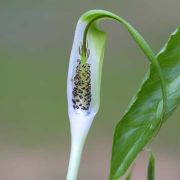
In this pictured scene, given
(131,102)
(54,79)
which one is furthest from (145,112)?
(54,79)

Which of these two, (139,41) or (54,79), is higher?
(139,41)

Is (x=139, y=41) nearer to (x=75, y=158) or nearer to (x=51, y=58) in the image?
(x=75, y=158)

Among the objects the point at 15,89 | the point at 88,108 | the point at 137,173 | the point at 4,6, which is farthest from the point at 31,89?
the point at 88,108

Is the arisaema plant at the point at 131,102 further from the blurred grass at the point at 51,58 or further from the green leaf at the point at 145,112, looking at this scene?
the blurred grass at the point at 51,58

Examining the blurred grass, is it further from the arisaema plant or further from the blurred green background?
the arisaema plant

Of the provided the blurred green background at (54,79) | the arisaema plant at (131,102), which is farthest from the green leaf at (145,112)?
the blurred green background at (54,79)

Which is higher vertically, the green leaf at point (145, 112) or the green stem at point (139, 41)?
the green stem at point (139, 41)

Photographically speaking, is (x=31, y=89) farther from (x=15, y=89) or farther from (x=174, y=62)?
(x=174, y=62)
